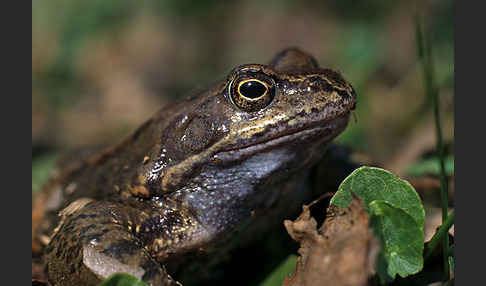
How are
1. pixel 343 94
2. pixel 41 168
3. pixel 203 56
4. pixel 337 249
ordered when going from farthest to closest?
1. pixel 203 56
2. pixel 41 168
3. pixel 343 94
4. pixel 337 249

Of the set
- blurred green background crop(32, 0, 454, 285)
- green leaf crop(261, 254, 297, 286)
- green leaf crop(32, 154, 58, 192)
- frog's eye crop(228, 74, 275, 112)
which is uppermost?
frog's eye crop(228, 74, 275, 112)

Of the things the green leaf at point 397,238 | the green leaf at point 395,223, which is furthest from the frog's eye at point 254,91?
the green leaf at point 397,238

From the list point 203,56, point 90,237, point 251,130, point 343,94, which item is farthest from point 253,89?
point 203,56

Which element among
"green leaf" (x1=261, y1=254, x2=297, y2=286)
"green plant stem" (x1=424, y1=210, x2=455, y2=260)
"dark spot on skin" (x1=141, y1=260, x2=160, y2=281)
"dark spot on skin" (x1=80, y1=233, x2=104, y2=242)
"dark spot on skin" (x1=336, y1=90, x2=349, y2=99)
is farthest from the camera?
"green leaf" (x1=261, y1=254, x2=297, y2=286)

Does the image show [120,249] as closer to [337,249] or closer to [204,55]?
[337,249]

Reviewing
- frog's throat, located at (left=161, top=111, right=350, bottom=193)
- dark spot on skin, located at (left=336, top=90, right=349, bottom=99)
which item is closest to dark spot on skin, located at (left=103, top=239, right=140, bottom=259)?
frog's throat, located at (left=161, top=111, right=350, bottom=193)

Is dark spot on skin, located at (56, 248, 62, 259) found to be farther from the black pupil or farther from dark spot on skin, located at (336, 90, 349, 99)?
dark spot on skin, located at (336, 90, 349, 99)

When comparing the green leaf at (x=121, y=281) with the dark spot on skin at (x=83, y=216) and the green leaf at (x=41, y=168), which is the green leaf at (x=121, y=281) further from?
the green leaf at (x=41, y=168)
